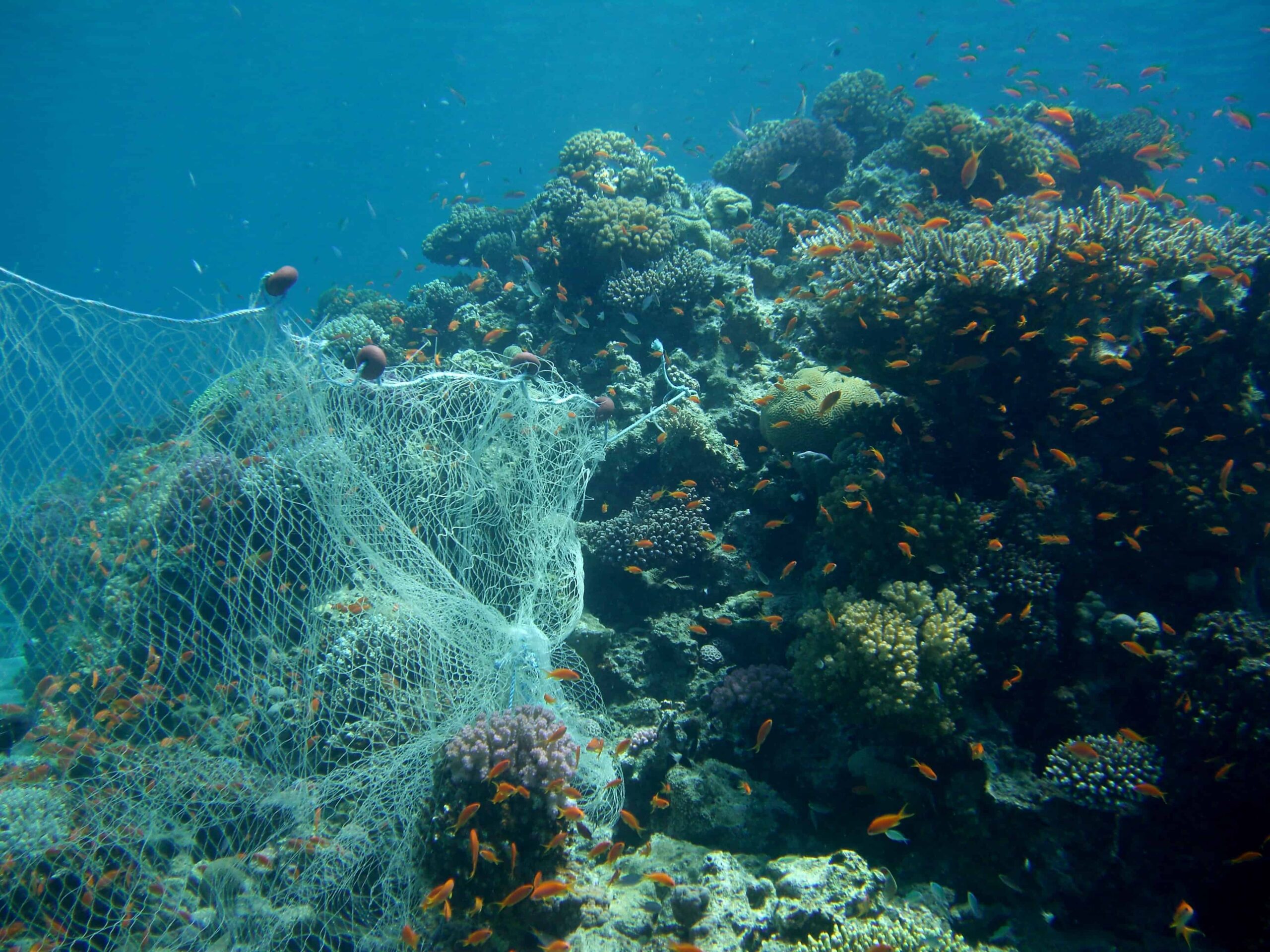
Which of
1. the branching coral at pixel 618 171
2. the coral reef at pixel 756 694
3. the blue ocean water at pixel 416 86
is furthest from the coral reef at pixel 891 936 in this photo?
the blue ocean water at pixel 416 86

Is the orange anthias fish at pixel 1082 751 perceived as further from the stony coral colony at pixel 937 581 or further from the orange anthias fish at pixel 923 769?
the orange anthias fish at pixel 923 769

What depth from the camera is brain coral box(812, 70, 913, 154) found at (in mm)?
14125

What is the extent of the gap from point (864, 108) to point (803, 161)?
4074 millimetres

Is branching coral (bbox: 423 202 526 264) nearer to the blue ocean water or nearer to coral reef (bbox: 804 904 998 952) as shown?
the blue ocean water

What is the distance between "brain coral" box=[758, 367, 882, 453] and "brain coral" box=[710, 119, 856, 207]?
26.0 feet

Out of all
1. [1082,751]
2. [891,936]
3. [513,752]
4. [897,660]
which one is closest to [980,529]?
[897,660]

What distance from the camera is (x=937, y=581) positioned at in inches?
188

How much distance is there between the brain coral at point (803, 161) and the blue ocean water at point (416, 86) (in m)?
4.18

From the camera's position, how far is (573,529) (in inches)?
228

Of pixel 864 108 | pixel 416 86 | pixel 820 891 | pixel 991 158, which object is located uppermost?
pixel 416 86

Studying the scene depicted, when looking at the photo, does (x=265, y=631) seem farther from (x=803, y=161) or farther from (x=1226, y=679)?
(x=803, y=161)

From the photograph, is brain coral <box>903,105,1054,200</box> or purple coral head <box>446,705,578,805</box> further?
brain coral <box>903,105,1054,200</box>

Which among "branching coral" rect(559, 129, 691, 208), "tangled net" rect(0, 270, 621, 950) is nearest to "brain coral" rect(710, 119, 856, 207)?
"branching coral" rect(559, 129, 691, 208)

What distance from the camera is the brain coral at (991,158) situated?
31.9 feet
